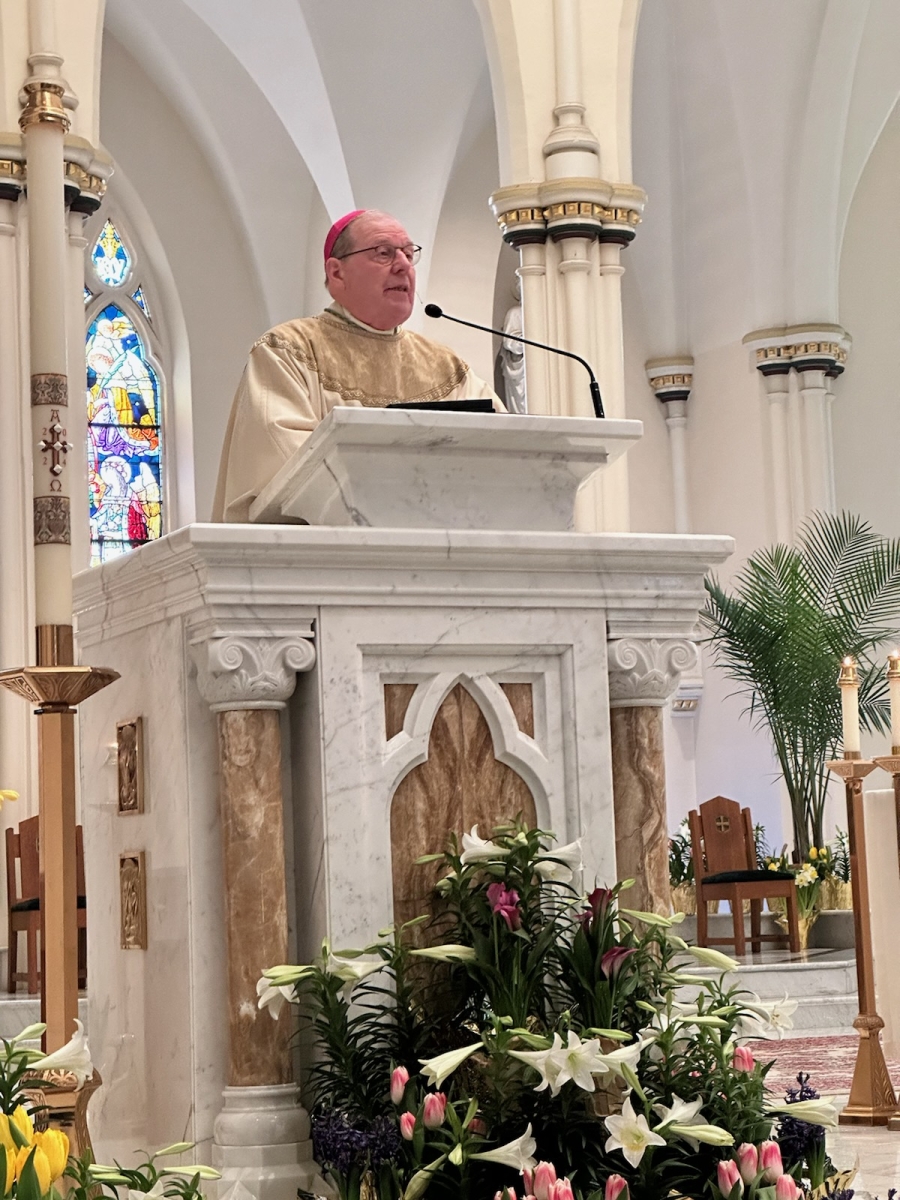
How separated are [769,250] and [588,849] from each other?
12839mm

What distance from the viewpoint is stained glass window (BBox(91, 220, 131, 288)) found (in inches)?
641

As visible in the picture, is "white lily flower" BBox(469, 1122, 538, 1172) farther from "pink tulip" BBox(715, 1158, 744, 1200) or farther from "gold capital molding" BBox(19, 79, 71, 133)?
"gold capital molding" BBox(19, 79, 71, 133)

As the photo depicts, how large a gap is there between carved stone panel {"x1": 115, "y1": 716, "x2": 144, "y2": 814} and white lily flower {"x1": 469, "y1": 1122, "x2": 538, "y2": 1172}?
1.02 meters

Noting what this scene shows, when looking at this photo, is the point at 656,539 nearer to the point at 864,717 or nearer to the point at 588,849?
the point at 588,849

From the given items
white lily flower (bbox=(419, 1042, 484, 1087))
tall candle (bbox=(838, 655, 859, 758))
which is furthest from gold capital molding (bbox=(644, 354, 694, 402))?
white lily flower (bbox=(419, 1042, 484, 1087))

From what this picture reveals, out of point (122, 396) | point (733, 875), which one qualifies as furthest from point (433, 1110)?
point (122, 396)

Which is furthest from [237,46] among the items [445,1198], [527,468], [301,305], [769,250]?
[445,1198]

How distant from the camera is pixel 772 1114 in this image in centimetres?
298

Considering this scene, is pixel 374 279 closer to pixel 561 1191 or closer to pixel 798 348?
pixel 561 1191

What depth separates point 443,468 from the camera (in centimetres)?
326

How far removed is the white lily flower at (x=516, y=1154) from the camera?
2.66 meters

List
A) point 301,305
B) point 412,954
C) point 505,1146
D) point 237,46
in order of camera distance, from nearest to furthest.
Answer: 1. point 505,1146
2. point 412,954
3. point 237,46
4. point 301,305

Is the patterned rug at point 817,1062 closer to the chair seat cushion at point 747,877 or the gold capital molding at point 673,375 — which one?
the chair seat cushion at point 747,877

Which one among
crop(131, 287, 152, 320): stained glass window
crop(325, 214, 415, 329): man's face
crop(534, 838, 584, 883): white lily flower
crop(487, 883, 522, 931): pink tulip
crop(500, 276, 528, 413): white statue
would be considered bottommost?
crop(487, 883, 522, 931): pink tulip
